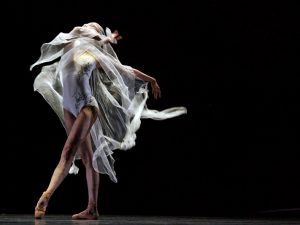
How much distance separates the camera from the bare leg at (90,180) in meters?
2.89

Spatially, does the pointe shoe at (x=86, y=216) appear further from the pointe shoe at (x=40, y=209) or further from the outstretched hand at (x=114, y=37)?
the outstretched hand at (x=114, y=37)

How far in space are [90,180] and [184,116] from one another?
1.46 metres

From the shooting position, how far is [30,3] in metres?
4.29

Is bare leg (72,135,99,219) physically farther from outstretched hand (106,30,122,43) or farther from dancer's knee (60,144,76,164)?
outstretched hand (106,30,122,43)

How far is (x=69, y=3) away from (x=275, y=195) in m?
1.96

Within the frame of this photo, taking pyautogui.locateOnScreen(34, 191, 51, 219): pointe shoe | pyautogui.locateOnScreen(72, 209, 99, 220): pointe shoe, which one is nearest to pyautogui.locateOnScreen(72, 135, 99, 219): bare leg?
pyautogui.locateOnScreen(72, 209, 99, 220): pointe shoe

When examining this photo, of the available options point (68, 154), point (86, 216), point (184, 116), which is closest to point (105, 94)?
point (68, 154)

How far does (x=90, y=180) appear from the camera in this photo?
296 cm

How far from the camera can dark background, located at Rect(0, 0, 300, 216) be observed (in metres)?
4.22

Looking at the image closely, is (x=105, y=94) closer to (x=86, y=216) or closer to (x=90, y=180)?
(x=90, y=180)

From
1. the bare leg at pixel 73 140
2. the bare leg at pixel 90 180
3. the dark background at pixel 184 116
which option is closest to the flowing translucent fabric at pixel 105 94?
the bare leg at pixel 90 180

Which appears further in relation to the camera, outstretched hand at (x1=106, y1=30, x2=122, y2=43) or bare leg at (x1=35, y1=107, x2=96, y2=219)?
outstretched hand at (x1=106, y1=30, x2=122, y2=43)

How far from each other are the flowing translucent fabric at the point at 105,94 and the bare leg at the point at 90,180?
0.04 m

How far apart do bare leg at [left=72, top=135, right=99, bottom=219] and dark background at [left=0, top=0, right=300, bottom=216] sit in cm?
126
